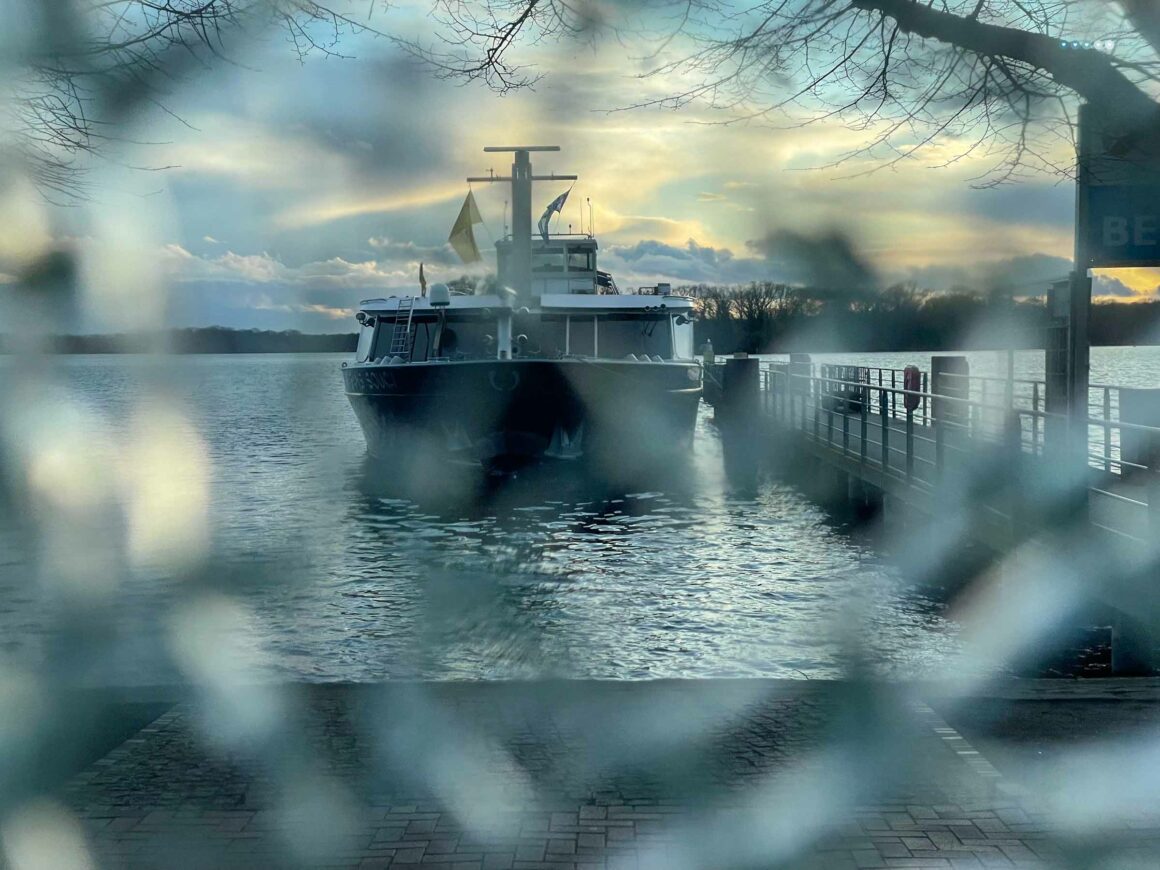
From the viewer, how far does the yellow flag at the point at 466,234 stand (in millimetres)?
28547

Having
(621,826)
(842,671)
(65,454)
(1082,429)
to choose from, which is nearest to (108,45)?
(621,826)

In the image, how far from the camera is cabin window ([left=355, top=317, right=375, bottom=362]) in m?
27.6

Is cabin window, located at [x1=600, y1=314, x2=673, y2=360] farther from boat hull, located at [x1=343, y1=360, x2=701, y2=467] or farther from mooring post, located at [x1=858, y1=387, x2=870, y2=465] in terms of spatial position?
mooring post, located at [x1=858, y1=387, x2=870, y2=465]

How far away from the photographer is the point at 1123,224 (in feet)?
35.8

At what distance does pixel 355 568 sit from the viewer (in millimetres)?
14367

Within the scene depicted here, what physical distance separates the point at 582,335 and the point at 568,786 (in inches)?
845

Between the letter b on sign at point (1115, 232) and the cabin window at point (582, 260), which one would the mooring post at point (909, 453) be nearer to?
Answer: the letter b on sign at point (1115, 232)

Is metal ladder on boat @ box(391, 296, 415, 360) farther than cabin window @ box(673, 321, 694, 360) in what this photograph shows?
No

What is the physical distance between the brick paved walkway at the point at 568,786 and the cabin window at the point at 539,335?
62.6ft

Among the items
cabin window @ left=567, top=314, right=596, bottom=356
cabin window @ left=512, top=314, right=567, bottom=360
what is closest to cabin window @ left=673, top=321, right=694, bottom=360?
cabin window @ left=567, top=314, right=596, bottom=356

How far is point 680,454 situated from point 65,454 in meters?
22.4

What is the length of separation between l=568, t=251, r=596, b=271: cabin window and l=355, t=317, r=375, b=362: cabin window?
5.53 m

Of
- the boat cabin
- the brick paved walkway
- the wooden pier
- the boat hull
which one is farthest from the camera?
the boat cabin

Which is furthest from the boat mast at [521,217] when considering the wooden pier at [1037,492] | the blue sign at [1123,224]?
the blue sign at [1123,224]
